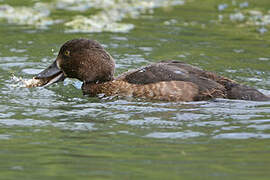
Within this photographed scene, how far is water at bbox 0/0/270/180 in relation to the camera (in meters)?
5.06

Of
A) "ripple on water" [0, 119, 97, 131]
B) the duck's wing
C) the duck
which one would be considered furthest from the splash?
"ripple on water" [0, 119, 97, 131]

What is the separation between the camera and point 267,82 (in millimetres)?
8547

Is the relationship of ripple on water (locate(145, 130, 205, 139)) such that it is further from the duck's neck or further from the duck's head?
the duck's head

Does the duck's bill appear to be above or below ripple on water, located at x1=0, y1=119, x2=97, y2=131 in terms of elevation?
above

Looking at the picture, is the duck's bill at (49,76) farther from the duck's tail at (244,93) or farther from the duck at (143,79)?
the duck's tail at (244,93)

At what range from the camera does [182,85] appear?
761 centimetres

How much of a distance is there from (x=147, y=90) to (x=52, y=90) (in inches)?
58.2

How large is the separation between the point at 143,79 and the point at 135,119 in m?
1.20

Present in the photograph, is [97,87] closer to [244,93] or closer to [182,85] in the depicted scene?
[182,85]

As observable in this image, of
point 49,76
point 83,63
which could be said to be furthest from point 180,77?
point 49,76

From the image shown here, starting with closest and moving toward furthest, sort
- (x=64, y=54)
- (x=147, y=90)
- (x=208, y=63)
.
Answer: (x=147, y=90)
(x=64, y=54)
(x=208, y=63)

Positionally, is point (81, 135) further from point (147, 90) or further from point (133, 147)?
point (147, 90)

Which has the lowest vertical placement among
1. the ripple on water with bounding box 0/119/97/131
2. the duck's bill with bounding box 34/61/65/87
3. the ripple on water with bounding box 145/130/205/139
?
the ripple on water with bounding box 145/130/205/139

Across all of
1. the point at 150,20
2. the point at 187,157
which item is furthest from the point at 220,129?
the point at 150,20
